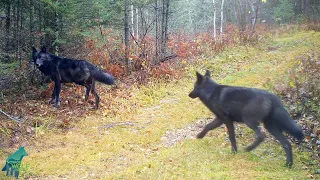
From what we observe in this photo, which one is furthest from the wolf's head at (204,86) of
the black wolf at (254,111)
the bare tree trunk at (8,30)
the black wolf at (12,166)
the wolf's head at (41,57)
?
the bare tree trunk at (8,30)

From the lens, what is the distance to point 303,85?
27.9 feet

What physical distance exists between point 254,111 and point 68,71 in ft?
22.4

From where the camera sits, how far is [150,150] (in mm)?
6855

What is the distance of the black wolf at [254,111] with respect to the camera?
537 cm

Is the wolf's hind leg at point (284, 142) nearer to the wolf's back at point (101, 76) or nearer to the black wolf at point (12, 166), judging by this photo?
the black wolf at point (12, 166)

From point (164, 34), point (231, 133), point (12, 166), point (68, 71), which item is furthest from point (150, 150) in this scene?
point (164, 34)

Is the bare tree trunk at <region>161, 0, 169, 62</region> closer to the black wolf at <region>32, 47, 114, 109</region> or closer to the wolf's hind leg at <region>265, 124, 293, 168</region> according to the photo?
the black wolf at <region>32, 47, 114, 109</region>

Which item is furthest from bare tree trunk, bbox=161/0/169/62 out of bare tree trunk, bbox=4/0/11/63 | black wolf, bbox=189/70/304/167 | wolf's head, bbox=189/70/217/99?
black wolf, bbox=189/70/304/167

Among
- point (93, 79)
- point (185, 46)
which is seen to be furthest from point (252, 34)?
point (93, 79)

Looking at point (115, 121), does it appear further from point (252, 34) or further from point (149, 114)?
point (252, 34)

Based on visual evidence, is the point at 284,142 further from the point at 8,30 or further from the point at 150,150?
the point at 8,30

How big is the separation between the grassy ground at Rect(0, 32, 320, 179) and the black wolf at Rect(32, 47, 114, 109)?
3.46ft

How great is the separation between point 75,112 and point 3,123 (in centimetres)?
215

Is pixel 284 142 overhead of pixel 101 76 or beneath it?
beneath
